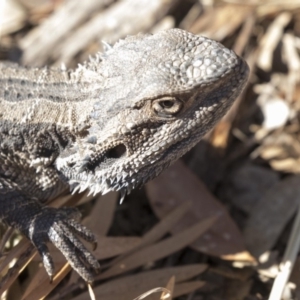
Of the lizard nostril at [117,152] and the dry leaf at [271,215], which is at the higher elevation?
the lizard nostril at [117,152]

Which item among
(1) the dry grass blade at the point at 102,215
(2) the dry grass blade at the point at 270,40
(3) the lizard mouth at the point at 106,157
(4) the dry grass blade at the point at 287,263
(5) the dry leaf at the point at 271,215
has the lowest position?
(5) the dry leaf at the point at 271,215

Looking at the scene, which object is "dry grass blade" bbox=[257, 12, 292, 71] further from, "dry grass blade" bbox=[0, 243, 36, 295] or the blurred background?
"dry grass blade" bbox=[0, 243, 36, 295]

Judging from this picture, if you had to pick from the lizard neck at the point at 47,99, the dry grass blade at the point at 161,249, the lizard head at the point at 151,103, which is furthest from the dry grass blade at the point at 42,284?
the lizard neck at the point at 47,99

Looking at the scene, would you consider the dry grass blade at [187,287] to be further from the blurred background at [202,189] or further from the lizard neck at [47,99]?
the lizard neck at [47,99]

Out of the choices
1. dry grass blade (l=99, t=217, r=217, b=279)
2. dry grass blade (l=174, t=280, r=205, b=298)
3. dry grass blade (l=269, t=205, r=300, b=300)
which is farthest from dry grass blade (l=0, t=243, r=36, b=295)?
dry grass blade (l=269, t=205, r=300, b=300)

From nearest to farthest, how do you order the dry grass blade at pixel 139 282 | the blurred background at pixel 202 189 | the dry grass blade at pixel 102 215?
the dry grass blade at pixel 139 282
the blurred background at pixel 202 189
the dry grass blade at pixel 102 215

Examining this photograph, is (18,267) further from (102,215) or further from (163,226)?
(163,226)
